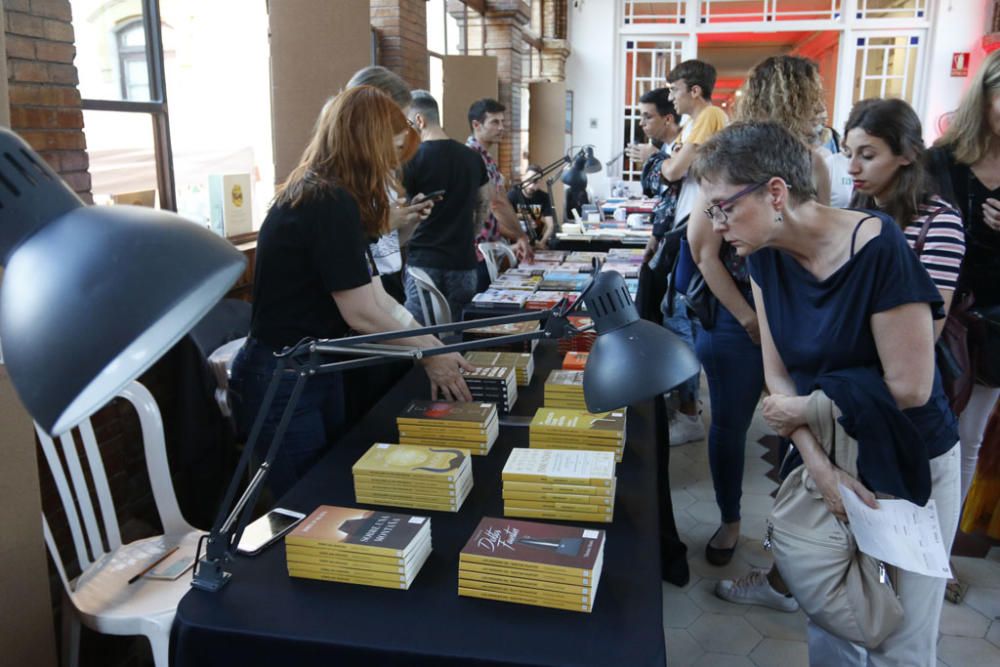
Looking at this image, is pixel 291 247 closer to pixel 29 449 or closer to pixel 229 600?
pixel 29 449

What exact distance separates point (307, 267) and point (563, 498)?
0.86 m

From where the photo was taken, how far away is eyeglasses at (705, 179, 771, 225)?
1.49 metres

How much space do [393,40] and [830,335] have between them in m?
4.36

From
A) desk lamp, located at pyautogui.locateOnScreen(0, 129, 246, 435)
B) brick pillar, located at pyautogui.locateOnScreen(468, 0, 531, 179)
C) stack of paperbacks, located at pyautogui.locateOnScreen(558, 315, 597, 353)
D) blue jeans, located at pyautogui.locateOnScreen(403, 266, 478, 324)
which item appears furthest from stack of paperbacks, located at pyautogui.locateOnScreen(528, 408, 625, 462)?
brick pillar, located at pyautogui.locateOnScreen(468, 0, 531, 179)

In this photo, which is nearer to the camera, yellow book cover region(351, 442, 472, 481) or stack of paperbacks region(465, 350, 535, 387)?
yellow book cover region(351, 442, 472, 481)

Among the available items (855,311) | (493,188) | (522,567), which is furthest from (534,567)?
(493,188)

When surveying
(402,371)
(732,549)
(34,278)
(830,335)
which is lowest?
(732,549)

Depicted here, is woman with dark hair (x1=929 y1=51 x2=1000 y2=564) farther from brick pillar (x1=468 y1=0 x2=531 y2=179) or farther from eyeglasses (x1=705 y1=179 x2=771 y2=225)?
brick pillar (x1=468 y1=0 x2=531 y2=179)

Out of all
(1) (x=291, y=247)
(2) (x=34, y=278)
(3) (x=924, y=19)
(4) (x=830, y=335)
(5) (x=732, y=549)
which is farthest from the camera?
(3) (x=924, y=19)

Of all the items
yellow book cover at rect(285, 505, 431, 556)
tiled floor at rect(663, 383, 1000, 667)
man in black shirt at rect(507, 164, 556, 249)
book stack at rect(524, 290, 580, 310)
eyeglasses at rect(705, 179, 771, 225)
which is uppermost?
eyeglasses at rect(705, 179, 771, 225)

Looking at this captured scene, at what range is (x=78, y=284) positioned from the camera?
0.64 m

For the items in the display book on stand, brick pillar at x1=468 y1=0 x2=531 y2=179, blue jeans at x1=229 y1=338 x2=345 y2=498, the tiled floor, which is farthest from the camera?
brick pillar at x1=468 y1=0 x2=531 y2=179

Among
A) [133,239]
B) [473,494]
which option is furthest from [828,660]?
[133,239]

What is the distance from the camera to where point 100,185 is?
284 centimetres
